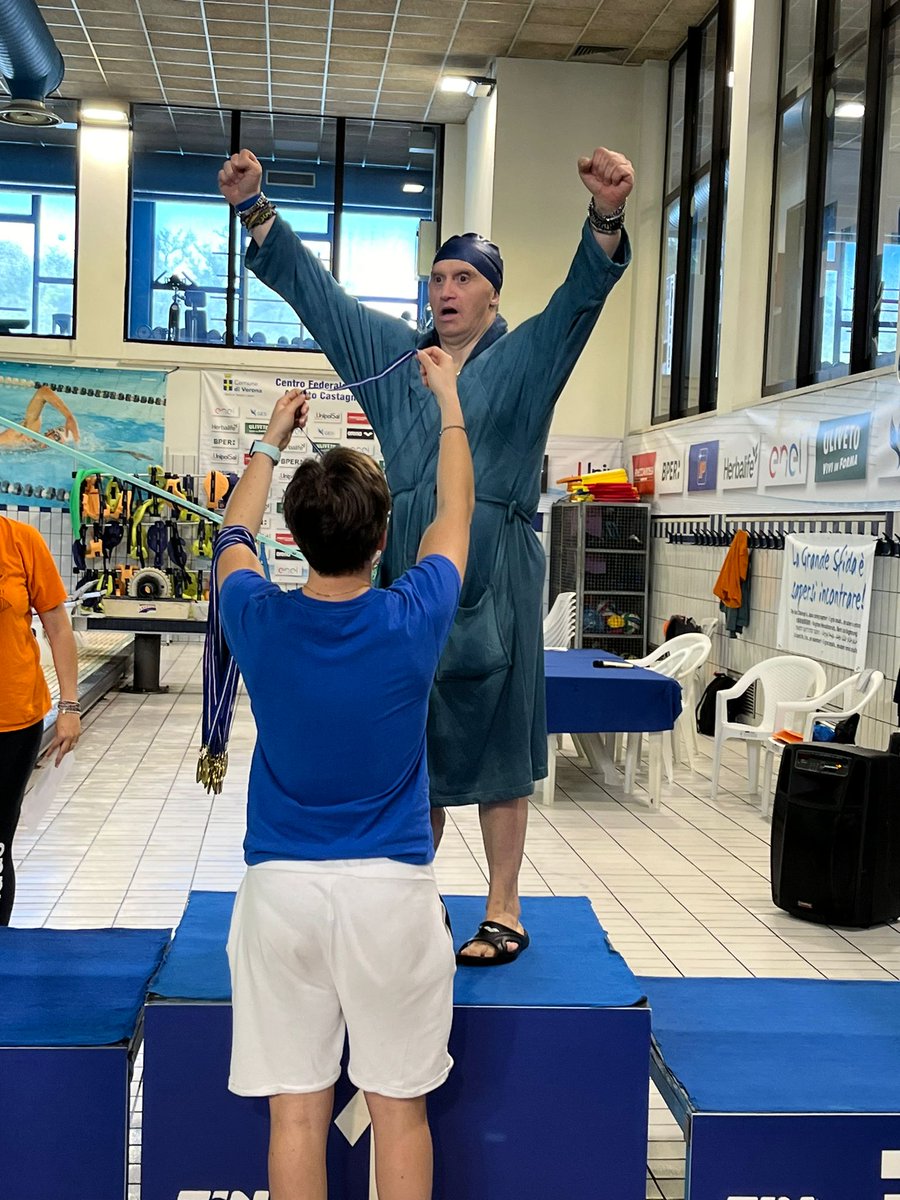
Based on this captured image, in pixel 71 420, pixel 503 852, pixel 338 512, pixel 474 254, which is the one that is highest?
pixel 71 420

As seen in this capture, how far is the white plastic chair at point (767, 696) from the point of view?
290 inches

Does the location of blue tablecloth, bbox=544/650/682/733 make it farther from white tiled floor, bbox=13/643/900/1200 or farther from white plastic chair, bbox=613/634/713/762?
white plastic chair, bbox=613/634/713/762

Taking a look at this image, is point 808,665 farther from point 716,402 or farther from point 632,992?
point 632,992

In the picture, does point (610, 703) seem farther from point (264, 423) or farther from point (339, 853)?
point (264, 423)

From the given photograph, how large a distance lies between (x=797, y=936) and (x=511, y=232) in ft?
28.7

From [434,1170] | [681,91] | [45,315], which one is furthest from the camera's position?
[45,315]

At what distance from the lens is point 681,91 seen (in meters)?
11.8

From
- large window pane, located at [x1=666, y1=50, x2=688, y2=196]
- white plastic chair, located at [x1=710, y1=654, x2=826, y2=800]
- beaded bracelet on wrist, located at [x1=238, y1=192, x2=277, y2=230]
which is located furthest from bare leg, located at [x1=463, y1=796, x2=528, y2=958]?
large window pane, located at [x1=666, y1=50, x2=688, y2=196]

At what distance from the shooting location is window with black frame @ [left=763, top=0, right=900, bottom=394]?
24.8 feet

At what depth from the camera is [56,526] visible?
13523 millimetres

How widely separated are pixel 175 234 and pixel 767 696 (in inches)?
357

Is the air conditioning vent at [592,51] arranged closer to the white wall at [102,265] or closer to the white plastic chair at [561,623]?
the white wall at [102,265]

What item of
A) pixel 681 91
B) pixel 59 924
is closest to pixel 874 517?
pixel 59 924

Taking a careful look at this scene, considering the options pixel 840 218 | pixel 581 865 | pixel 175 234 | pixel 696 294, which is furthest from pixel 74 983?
pixel 175 234
